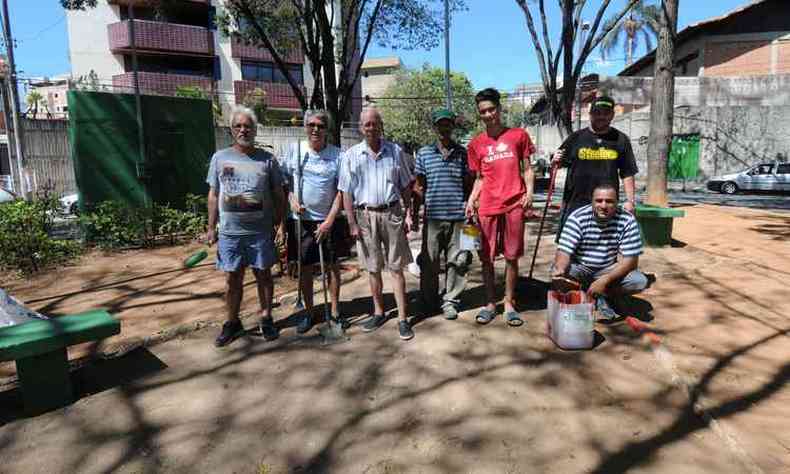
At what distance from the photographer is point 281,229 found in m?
4.38

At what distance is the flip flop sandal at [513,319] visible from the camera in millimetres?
4297

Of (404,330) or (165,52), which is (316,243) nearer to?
(404,330)

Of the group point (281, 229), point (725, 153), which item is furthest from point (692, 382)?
point (725, 153)

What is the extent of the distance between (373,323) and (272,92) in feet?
97.2

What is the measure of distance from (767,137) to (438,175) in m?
23.1

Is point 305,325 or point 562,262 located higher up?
point 562,262

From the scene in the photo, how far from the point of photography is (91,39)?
2867cm

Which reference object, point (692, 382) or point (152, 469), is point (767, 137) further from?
point (152, 469)

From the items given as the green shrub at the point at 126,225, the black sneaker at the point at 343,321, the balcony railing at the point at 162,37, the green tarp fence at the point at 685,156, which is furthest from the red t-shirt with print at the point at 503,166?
the balcony railing at the point at 162,37

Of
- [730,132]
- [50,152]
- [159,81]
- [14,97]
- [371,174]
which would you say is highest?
[159,81]

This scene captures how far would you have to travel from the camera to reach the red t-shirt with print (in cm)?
414

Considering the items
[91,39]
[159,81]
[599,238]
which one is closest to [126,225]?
[599,238]

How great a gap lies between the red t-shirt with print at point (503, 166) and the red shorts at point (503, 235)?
6cm

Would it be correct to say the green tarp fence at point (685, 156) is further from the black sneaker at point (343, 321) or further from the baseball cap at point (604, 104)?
the black sneaker at point (343, 321)
